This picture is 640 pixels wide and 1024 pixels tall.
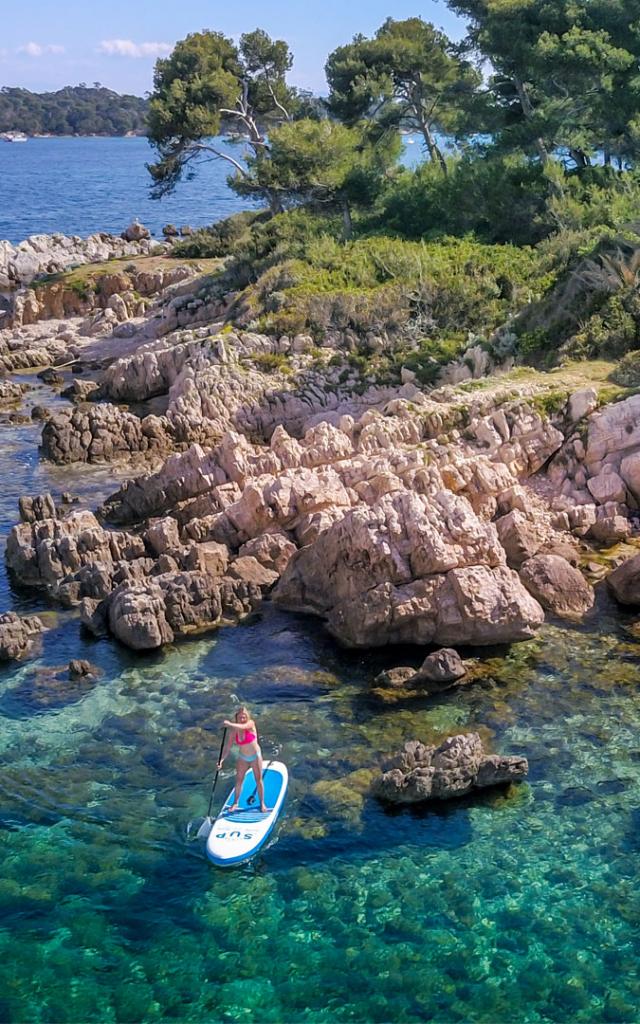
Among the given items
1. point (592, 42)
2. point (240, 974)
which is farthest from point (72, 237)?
point (240, 974)

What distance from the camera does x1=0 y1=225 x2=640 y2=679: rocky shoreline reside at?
Result: 2611cm

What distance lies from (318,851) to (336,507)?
1239 cm

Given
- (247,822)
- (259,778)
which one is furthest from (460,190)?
(247,822)

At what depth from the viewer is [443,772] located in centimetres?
2041

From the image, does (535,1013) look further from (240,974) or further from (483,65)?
(483,65)

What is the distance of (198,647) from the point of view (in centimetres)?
2642

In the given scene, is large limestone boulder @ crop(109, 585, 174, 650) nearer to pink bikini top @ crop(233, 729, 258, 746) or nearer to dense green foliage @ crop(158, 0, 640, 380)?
pink bikini top @ crop(233, 729, 258, 746)

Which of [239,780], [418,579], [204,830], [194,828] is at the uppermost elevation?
[418,579]

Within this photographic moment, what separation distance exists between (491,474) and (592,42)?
98.2 feet

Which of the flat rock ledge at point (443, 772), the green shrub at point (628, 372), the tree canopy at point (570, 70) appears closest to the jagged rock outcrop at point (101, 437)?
the green shrub at point (628, 372)

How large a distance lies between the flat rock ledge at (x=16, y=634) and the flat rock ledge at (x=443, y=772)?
10.1m

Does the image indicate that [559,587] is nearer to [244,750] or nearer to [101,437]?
[244,750]

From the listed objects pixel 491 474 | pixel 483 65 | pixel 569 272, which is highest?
pixel 483 65

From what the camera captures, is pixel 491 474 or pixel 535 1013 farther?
pixel 491 474
